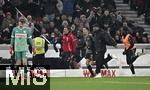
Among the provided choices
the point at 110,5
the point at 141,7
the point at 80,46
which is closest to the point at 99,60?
the point at 80,46

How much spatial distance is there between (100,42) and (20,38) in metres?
3.79

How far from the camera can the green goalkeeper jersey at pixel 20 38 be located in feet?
76.0

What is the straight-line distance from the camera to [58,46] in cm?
2778

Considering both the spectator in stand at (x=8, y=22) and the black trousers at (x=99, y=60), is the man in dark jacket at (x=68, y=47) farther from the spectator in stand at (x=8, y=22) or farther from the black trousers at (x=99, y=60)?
the spectator in stand at (x=8, y=22)

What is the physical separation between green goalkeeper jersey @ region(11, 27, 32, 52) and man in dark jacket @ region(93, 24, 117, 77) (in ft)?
10.5

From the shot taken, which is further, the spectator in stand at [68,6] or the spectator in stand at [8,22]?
the spectator in stand at [68,6]

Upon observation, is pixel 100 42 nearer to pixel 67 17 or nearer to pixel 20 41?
pixel 20 41

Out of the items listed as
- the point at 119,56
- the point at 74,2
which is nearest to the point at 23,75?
the point at 119,56

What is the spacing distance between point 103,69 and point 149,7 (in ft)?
25.2

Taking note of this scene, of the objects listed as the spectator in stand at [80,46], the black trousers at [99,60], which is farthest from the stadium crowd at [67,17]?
the black trousers at [99,60]

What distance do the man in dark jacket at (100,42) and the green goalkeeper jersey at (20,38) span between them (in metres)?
3.21

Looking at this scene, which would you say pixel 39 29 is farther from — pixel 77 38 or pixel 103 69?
pixel 103 69

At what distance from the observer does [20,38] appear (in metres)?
23.3

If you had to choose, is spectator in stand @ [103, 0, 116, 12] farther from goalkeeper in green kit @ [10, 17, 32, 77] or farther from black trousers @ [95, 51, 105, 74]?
goalkeeper in green kit @ [10, 17, 32, 77]
